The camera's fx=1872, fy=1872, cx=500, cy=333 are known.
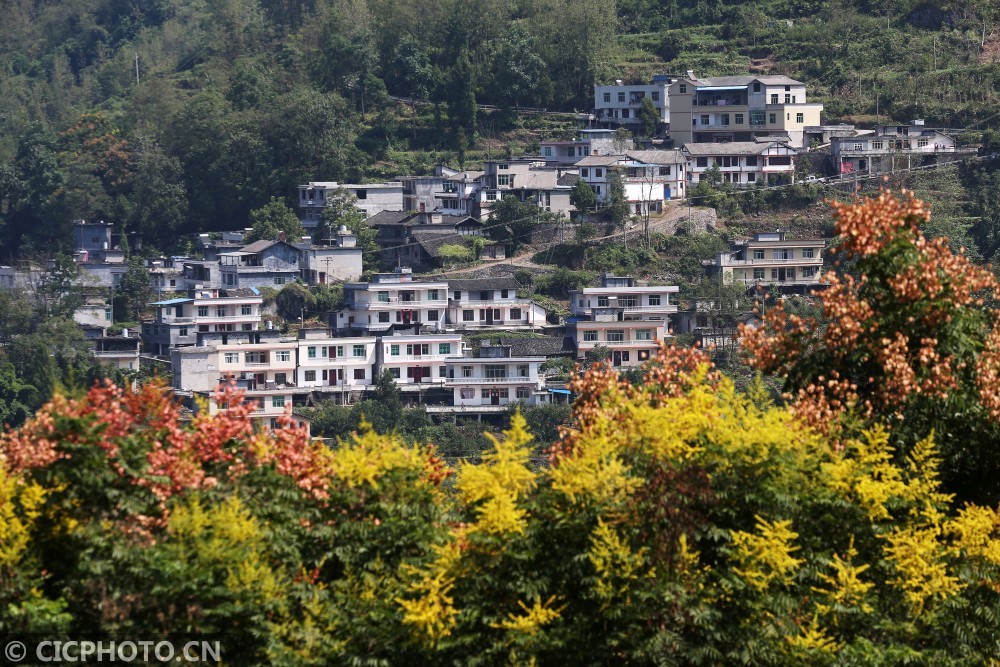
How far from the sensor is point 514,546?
31.7 feet

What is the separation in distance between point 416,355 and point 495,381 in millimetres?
2393

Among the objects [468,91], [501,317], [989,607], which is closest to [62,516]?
[989,607]

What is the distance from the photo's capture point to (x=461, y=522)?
10273mm

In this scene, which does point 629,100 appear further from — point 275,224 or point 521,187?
point 275,224

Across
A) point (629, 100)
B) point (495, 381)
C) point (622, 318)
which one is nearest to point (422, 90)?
point (629, 100)

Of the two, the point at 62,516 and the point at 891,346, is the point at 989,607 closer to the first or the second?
the point at 891,346

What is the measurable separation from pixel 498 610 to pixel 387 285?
88.6 feet

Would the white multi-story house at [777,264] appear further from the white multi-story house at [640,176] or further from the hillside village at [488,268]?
the white multi-story house at [640,176]

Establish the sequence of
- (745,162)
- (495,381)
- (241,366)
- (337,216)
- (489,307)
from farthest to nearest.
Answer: (745,162), (337,216), (489,307), (241,366), (495,381)

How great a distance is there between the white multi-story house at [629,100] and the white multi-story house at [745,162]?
249cm

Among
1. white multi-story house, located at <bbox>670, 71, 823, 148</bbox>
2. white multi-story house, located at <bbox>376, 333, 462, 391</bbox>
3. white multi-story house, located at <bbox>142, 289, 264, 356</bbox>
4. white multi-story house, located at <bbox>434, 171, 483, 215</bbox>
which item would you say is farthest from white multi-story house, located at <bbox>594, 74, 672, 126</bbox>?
white multi-story house, located at <bbox>142, 289, 264, 356</bbox>

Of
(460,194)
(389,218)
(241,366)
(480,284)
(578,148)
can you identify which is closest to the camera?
(241,366)

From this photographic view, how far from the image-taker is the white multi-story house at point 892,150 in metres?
41.0

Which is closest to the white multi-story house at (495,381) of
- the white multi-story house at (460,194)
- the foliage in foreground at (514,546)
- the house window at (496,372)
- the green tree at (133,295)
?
the house window at (496,372)
